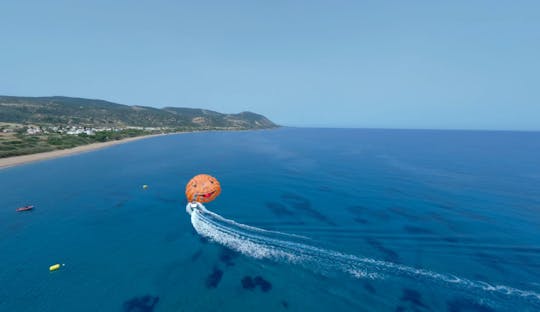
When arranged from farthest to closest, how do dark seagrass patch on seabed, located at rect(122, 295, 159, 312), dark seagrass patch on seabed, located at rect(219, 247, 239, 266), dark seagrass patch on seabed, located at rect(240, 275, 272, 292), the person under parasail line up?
the person under parasail, dark seagrass patch on seabed, located at rect(219, 247, 239, 266), dark seagrass patch on seabed, located at rect(240, 275, 272, 292), dark seagrass patch on seabed, located at rect(122, 295, 159, 312)

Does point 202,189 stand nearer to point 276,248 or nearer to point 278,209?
point 278,209

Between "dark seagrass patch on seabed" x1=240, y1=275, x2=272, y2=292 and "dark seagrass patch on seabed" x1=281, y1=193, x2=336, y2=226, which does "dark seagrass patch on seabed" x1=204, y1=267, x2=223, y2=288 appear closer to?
"dark seagrass patch on seabed" x1=240, y1=275, x2=272, y2=292

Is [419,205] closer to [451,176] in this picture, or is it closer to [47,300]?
[451,176]

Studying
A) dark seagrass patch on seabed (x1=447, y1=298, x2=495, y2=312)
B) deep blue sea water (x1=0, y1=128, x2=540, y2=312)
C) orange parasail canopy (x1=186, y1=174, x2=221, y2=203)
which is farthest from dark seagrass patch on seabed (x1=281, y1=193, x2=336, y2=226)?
dark seagrass patch on seabed (x1=447, y1=298, x2=495, y2=312)

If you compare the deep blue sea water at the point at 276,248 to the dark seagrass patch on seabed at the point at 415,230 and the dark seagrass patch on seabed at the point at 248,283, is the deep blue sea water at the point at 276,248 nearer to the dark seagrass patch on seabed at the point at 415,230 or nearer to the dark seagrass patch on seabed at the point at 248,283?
the dark seagrass patch on seabed at the point at 248,283

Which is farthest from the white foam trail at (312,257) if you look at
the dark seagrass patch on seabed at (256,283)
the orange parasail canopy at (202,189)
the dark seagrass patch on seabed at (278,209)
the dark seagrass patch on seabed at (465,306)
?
the dark seagrass patch on seabed at (278,209)

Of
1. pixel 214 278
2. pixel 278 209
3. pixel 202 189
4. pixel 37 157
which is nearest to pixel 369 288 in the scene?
pixel 214 278
